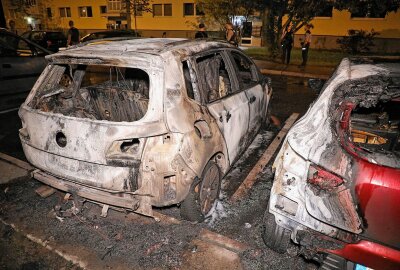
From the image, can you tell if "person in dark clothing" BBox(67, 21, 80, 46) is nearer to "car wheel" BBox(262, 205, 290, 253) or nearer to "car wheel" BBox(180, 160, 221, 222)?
"car wheel" BBox(180, 160, 221, 222)

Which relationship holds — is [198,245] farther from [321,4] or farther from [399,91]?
[321,4]

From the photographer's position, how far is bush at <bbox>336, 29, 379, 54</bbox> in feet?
62.7

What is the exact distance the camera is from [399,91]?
2426 mm

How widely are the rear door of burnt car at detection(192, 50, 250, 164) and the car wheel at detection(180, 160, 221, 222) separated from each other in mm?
402

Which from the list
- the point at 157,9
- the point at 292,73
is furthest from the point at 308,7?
the point at 157,9

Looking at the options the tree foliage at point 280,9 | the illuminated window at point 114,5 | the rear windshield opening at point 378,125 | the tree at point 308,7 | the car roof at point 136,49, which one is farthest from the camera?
the illuminated window at point 114,5

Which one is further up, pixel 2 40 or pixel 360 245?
pixel 2 40

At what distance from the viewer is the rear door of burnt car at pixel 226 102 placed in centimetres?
339

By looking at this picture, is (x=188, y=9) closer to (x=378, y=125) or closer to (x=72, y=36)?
(x=72, y=36)

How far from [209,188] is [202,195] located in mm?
147

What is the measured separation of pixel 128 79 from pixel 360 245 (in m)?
3.59

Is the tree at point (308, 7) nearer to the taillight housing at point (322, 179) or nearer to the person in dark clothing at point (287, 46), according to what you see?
the person in dark clothing at point (287, 46)

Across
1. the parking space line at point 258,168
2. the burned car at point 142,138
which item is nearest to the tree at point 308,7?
the parking space line at point 258,168

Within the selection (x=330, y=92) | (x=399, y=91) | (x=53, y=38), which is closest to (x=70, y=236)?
(x=330, y=92)
